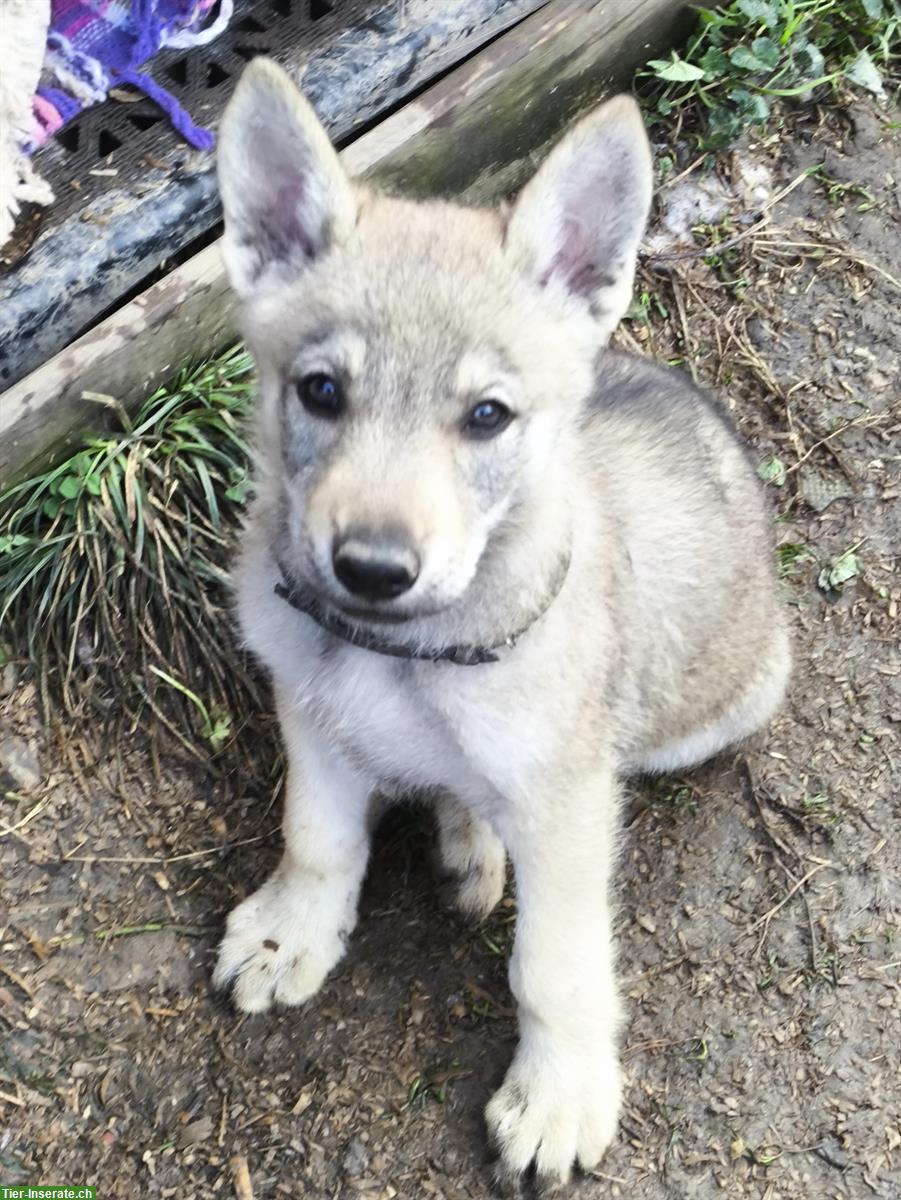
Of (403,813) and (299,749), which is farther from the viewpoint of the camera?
(403,813)

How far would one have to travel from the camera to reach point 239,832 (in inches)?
148

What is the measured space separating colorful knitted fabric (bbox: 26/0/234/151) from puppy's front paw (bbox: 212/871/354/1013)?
2339mm

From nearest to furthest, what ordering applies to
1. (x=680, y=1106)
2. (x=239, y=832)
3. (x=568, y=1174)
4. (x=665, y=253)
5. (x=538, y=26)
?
1. (x=568, y=1174)
2. (x=680, y=1106)
3. (x=239, y=832)
4. (x=538, y=26)
5. (x=665, y=253)

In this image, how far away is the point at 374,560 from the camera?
7.21 feet

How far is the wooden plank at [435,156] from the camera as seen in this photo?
146 inches

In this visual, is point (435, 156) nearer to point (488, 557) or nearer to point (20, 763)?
point (488, 557)

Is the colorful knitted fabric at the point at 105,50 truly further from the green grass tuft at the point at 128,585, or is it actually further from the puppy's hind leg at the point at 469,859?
the puppy's hind leg at the point at 469,859

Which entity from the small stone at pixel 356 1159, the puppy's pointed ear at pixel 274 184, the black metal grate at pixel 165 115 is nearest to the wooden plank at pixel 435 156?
the black metal grate at pixel 165 115

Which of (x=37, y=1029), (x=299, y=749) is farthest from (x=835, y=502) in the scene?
(x=37, y=1029)

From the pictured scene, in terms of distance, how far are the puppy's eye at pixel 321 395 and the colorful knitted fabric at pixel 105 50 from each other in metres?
1.85

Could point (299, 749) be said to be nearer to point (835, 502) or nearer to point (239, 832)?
point (239, 832)

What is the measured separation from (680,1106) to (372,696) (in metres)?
1.48

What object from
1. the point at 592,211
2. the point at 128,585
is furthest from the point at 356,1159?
the point at 592,211

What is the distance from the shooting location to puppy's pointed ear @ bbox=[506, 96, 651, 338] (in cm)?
251
